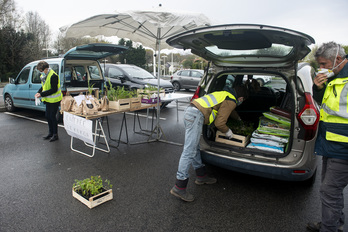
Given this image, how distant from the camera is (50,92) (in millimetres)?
5160

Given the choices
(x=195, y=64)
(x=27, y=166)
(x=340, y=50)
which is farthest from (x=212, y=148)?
(x=195, y=64)

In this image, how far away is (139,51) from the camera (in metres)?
36.7

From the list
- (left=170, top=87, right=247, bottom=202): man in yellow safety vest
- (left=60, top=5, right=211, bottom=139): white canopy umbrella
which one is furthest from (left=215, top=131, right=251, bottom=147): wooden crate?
(left=60, top=5, right=211, bottom=139): white canopy umbrella

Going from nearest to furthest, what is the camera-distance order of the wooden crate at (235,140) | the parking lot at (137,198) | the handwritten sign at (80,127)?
1. the parking lot at (137,198)
2. the wooden crate at (235,140)
3. the handwritten sign at (80,127)

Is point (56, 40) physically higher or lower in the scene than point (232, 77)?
higher

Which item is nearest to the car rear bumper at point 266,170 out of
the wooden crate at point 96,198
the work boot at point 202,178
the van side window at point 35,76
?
the work boot at point 202,178

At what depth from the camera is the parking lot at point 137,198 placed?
260 cm

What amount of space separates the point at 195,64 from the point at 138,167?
23.5 meters

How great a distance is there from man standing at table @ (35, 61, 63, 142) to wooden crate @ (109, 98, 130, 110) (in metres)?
1.57

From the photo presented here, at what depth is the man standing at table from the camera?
5.14m

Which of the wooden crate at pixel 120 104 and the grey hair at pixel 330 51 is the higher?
the grey hair at pixel 330 51

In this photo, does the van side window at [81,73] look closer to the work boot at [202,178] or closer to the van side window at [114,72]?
the van side window at [114,72]

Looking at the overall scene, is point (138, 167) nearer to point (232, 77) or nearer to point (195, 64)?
point (232, 77)

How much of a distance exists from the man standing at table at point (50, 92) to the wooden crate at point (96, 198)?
113 inches
